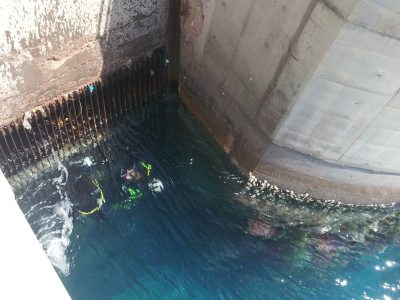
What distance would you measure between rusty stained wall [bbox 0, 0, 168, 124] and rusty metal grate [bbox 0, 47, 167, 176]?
0.25 meters

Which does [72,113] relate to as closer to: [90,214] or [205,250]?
[90,214]

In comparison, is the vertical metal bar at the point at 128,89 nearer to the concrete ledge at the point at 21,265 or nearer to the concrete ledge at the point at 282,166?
the concrete ledge at the point at 282,166

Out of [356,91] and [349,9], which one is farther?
[356,91]

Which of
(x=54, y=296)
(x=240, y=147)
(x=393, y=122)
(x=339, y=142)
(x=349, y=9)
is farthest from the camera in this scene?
(x=240, y=147)

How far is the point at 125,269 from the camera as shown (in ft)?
22.9

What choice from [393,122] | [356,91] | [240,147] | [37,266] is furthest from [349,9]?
[37,266]

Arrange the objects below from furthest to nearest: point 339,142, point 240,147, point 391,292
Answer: point 240,147
point 391,292
point 339,142

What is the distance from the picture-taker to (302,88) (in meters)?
5.86

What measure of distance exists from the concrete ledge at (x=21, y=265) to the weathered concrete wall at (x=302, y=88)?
168 inches

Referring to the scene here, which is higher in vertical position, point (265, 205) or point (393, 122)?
point (393, 122)

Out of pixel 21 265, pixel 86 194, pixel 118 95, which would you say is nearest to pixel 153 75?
pixel 118 95

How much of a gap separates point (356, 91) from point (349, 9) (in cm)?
140

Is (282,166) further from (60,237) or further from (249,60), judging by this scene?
(60,237)

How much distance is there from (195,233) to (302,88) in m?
3.56
